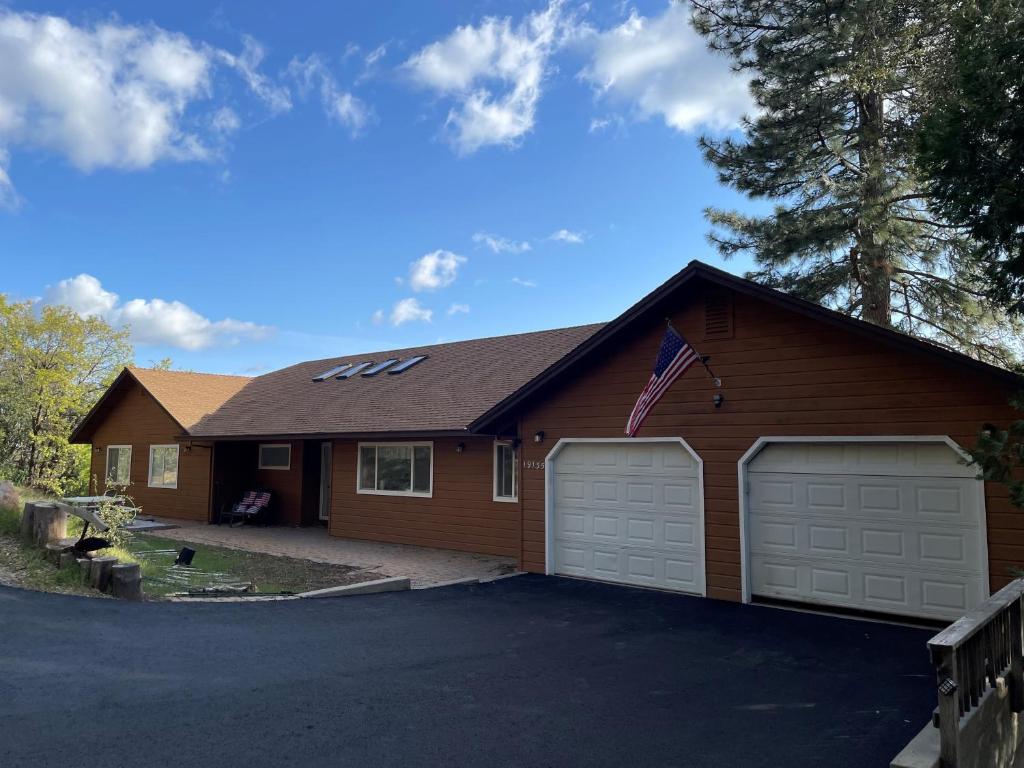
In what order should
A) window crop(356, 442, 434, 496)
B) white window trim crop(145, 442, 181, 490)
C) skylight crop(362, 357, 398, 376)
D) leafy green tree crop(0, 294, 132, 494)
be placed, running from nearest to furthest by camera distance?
window crop(356, 442, 434, 496) < skylight crop(362, 357, 398, 376) < white window trim crop(145, 442, 181, 490) < leafy green tree crop(0, 294, 132, 494)

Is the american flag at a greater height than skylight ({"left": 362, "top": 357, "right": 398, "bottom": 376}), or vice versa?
skylight ({"left": 362, "top": 357, "right": 398, "bottom": 376})

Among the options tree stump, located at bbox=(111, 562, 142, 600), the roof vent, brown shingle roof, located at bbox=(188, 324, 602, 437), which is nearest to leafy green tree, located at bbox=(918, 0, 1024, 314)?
the roof vent

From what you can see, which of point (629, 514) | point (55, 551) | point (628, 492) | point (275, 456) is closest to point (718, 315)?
point (628, 492)

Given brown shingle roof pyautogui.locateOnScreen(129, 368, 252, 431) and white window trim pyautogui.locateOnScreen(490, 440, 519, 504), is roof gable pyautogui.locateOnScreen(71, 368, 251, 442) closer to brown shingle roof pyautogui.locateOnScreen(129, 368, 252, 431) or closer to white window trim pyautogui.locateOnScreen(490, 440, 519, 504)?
brown shingle roof pyautogui.locateOnScreen(129, 368, 252, 431)

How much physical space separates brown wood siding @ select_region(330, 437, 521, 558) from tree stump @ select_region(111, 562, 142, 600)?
5953 mm

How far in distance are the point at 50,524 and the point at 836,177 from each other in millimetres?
13825

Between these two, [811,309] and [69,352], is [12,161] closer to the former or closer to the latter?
[69,352]

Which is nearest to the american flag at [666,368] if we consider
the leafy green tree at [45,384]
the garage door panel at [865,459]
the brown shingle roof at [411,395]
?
the garage door panel at [865,459]

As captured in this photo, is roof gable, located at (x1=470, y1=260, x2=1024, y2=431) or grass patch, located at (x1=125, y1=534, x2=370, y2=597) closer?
roof gable, located at (x1=470, y1=260, x2=1024, y2=431)

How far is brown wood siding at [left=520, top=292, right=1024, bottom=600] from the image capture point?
7.25 m

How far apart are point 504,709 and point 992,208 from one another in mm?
5604

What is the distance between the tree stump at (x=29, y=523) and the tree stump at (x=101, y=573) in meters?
2.00

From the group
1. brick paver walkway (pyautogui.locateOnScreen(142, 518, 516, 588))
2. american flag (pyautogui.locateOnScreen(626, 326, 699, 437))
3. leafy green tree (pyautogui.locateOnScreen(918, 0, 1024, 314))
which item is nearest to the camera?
leafy green tree (pyautogui.locateOnScreen(918, 0, 1024, 314))

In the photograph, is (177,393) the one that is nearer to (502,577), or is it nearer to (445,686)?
(502,577)
